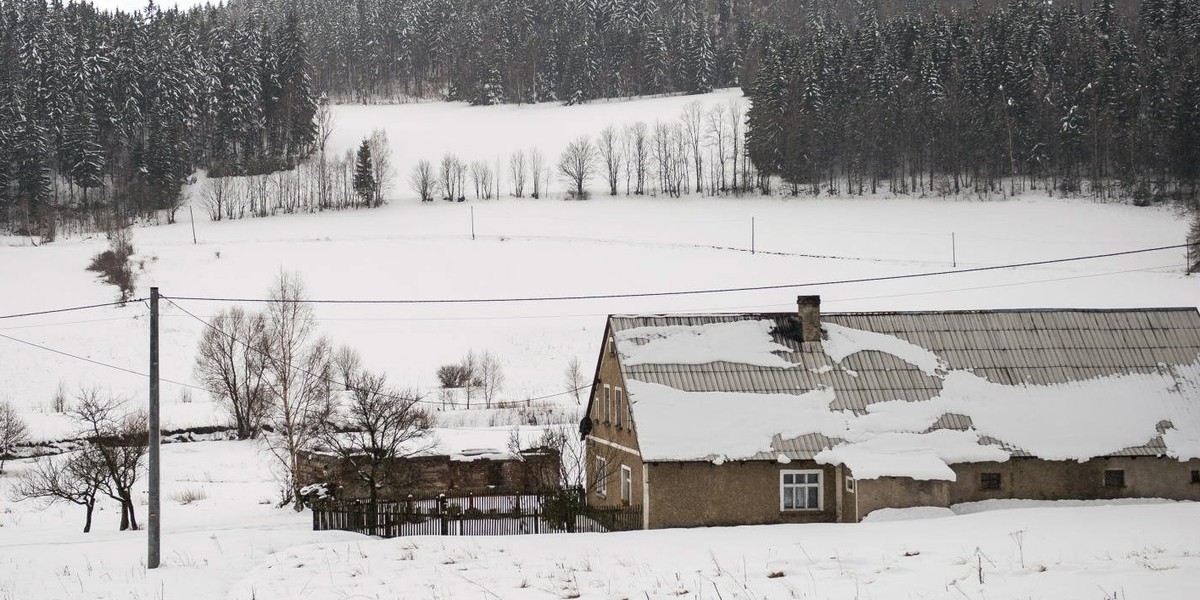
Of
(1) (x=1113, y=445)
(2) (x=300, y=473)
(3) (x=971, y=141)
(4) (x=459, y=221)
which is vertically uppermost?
Answer: (3) (x=971, y=141)

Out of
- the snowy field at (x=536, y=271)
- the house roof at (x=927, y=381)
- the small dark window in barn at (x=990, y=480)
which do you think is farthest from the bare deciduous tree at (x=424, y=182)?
the small dark window in barn at (x=990, y=480)

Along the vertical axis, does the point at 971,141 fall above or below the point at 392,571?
above

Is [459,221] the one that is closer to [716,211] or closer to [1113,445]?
[716,211]

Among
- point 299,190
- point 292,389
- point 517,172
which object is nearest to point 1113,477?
point 292,389

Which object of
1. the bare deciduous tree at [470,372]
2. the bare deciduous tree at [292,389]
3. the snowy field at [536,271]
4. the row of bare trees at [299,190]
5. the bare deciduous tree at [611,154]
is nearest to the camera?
the bare deciduous tree at [292,389]

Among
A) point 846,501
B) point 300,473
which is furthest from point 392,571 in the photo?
point 300,473

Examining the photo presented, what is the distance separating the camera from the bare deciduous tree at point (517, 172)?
369ft

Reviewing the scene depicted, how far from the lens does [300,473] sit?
39031 millimetres

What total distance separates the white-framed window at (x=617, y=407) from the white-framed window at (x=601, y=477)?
166 centimetres

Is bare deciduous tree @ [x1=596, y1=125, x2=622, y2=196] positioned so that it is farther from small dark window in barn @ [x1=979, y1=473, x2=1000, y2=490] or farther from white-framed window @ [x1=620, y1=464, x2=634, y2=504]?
small dark window in barn @ [x1=979, y1=473, x2=1000, y2=490]

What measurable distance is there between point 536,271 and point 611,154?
137 ft

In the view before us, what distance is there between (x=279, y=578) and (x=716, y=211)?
8676cm

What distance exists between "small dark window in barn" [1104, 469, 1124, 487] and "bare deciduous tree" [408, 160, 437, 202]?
298 feet

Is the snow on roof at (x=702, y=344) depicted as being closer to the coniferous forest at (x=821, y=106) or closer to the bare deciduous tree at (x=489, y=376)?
the bare deciduous tree at (x=489, y=376)
